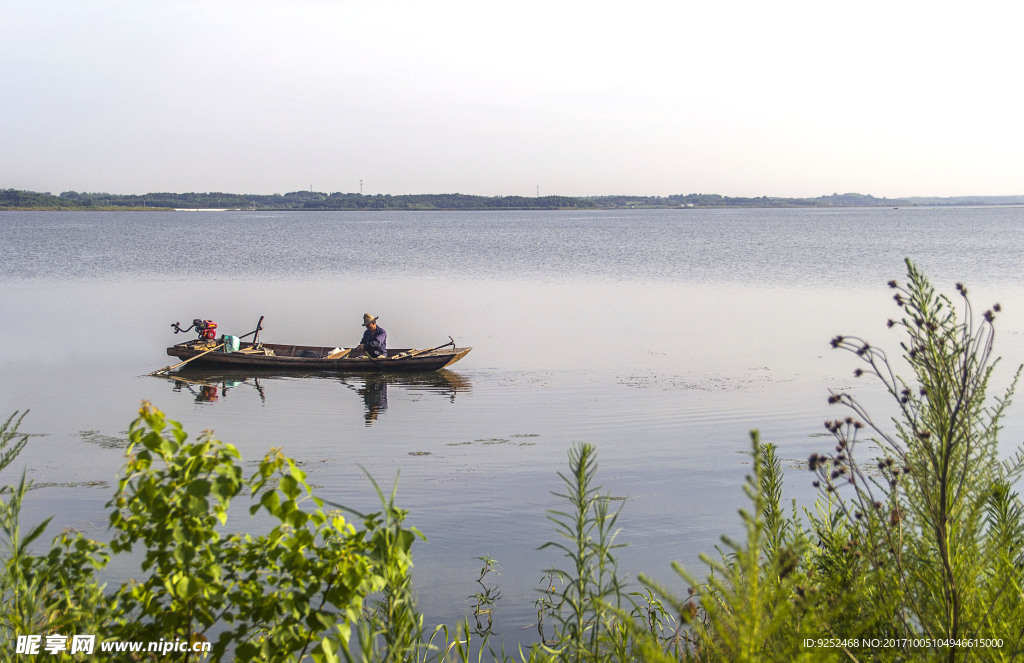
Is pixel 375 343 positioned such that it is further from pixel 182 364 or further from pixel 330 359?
pixel 182 364

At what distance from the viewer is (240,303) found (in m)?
31.5

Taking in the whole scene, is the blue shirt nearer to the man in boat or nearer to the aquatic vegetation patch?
the man in boat

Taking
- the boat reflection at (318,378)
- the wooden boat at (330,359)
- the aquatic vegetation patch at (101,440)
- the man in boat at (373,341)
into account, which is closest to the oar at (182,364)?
the wooden boat at (330,359)

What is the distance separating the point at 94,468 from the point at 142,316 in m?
18.1

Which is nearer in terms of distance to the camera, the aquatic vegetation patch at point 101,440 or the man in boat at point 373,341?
the aquatic vegetation patch at point 101,440

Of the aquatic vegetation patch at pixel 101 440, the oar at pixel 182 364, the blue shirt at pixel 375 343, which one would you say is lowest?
the aquatic vegetation patch at pixel 101 440

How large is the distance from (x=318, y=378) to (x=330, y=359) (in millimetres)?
591

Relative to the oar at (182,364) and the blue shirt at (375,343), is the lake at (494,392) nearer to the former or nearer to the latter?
the oar at (182,364)

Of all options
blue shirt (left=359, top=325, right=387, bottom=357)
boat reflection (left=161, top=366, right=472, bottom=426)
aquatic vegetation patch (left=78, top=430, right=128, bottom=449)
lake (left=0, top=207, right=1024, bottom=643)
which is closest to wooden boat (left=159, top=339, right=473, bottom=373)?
A: boat reflection (left=161, top=366, right=472, bottom=426)

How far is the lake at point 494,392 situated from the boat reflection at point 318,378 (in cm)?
10

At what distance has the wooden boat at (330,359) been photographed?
18859 mm

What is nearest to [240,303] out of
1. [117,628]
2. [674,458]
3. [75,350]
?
[75,350]

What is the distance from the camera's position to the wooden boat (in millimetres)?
18859

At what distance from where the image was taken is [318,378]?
1861 cm
